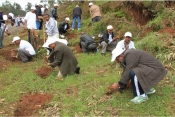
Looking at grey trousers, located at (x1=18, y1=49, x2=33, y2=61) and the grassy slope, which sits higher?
grey trousers, located at (x1=18, y1=49, x2=33, y2=61)

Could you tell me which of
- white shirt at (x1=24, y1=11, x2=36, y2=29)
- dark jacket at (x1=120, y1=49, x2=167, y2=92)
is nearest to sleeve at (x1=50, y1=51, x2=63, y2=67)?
dark jacket at (x1=120, y1=49, x2=167, y2=92)

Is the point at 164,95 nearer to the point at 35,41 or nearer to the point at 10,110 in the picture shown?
the point at 10,110

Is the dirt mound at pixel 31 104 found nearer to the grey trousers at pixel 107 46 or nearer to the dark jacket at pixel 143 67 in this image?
the dark jacket at pixel 143 67

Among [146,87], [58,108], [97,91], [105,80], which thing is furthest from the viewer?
[105,80]

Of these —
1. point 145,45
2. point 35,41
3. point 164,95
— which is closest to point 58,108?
point 164,95

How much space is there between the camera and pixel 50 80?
6.50 metres

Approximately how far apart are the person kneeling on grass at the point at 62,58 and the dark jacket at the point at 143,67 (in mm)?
2312

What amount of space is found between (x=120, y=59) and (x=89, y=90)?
1390 mm

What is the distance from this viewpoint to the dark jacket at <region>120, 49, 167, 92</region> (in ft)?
14.8

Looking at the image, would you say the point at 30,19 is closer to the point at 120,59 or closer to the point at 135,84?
the point at 120,59

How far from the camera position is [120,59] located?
4691 millimetres

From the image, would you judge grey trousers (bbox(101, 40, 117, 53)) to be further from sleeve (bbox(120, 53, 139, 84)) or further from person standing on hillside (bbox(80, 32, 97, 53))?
sleeve (bbox(120, 53, 139, 84))

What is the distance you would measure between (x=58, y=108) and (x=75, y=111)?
16.3 inches

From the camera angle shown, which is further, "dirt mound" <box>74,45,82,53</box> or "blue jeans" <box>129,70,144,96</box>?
"dirt mound" <box>74,45,82,53</box>
